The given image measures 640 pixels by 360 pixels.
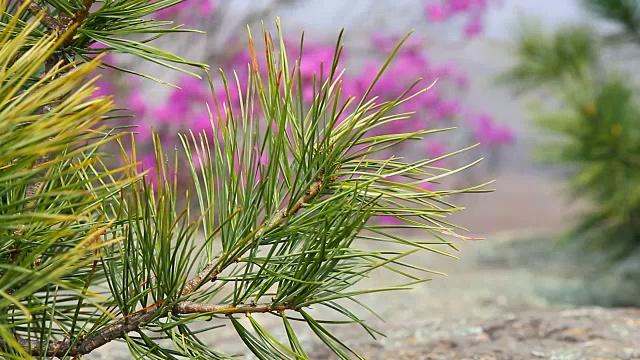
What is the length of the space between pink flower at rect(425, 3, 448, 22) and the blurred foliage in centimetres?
65

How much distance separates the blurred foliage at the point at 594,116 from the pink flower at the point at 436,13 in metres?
0.65

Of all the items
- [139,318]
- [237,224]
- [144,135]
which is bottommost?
[144,135]

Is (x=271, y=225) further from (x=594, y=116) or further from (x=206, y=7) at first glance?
(x=206, y=7)

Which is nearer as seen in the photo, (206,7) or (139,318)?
(139,318)

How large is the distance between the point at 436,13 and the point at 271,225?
11.6 ft

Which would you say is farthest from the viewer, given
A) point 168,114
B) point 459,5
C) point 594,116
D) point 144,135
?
point 459,5

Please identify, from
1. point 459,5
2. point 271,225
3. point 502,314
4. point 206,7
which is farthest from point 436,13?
point 271,225

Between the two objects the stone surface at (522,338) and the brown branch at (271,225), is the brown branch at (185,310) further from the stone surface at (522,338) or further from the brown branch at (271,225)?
the stone surface at (522,338)

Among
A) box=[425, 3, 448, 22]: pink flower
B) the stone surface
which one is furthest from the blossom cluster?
the stone surface

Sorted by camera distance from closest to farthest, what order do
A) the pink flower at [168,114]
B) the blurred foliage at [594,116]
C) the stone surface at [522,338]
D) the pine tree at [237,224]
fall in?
1. the pine tree at [237,224]
2. the stone surface at [522,338]
3. the blurred foliage at [594,116]
4. the pink flower at [168,114]

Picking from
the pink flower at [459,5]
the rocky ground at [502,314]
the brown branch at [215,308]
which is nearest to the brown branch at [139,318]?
the brown branch at [215,308]

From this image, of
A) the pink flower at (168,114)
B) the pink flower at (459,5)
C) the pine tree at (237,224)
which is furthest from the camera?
the pink flower at (459,5)

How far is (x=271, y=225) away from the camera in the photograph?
68 cm

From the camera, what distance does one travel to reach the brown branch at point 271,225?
67 cm
